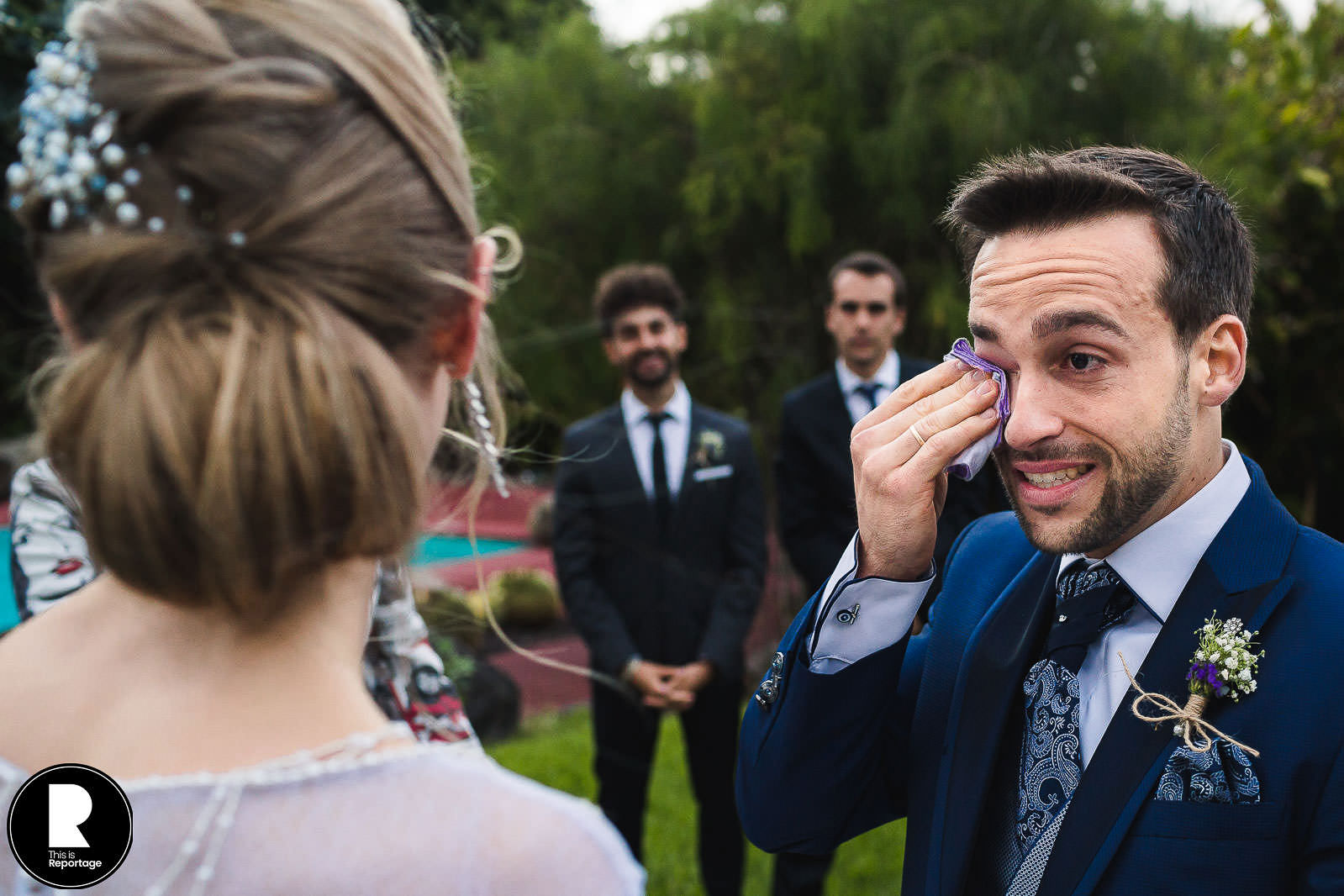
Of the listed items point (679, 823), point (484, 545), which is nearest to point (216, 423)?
Result: point (679, 823)

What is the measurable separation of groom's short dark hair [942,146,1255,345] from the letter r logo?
1.69 metres

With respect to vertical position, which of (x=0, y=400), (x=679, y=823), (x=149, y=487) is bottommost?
(x=679, y=823)

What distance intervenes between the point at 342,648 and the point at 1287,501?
24.4 ft

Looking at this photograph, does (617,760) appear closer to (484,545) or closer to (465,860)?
(465,860)

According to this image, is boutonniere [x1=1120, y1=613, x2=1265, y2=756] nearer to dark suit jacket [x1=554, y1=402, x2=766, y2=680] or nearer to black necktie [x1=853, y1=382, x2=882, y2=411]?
dark suit jacket [x1=554, y1=402, x2=766, y2=680]

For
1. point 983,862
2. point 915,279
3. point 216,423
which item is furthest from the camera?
point 915,279

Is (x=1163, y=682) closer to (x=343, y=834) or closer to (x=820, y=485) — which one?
(x=343, y=834)

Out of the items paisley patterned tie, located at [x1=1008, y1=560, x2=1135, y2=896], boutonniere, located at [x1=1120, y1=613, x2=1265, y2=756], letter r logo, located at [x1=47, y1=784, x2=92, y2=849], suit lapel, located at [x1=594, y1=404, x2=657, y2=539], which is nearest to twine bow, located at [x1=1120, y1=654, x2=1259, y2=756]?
boutonniere, located at [x1=1120, y1=613, x2=1265, y2=756]

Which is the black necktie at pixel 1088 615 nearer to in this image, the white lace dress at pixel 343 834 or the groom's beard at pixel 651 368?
the white lace dress at pixel 343 834

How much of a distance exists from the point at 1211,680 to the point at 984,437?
21.1 inches

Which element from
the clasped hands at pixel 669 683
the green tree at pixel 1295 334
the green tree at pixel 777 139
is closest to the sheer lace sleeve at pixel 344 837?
the clasped hands at pixel 669 683

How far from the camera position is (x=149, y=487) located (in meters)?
0.90

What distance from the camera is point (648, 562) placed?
457cm

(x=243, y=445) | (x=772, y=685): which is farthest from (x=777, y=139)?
(x=243, y=445)
